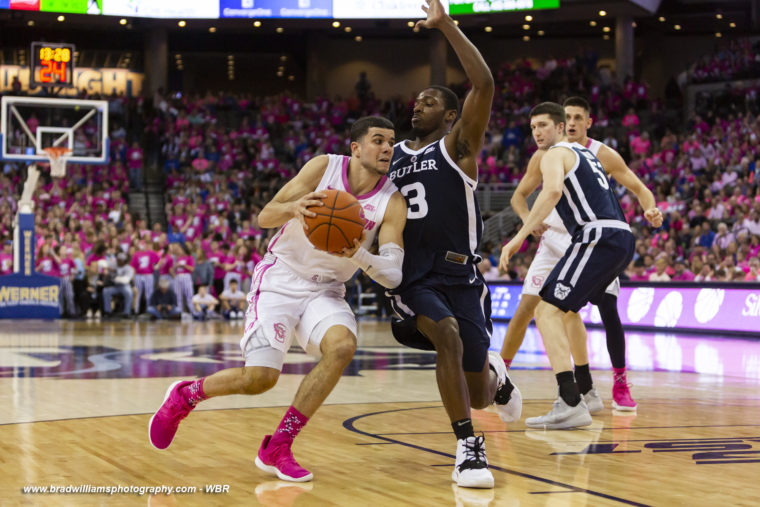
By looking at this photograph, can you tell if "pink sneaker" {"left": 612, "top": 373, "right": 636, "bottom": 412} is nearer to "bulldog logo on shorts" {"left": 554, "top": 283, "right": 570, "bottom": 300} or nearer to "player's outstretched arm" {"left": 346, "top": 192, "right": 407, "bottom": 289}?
"bulldog logo on shorts" {"left": 554, "top": 283, "right": 570, "bottom": 300}

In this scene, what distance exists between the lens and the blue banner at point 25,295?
18625 millimetres

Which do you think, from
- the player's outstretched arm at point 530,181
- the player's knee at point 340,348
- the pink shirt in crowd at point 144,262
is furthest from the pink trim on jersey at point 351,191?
the pink shirt in crowd at point 144,262

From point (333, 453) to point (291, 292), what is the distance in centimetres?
91

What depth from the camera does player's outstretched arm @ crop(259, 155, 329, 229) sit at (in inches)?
179

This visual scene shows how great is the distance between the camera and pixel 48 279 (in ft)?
61.5

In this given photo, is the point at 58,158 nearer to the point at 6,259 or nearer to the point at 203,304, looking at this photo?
the point at 6,259

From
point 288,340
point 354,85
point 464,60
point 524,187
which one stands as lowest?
point 288,340

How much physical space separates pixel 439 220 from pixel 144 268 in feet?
50.3

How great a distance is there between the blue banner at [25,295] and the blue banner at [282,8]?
1183 centimetres

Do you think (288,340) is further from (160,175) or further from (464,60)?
(160,175)

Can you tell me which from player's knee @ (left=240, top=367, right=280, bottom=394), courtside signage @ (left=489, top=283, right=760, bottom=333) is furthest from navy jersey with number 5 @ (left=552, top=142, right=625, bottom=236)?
courtside signage @ (left=489, top=283, right=760, bottom=333)

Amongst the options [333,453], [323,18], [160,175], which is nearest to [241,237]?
[160,175]

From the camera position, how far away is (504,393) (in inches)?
227

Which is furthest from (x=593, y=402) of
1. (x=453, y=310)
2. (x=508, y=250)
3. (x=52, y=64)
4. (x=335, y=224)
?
(x=52, y=64)
